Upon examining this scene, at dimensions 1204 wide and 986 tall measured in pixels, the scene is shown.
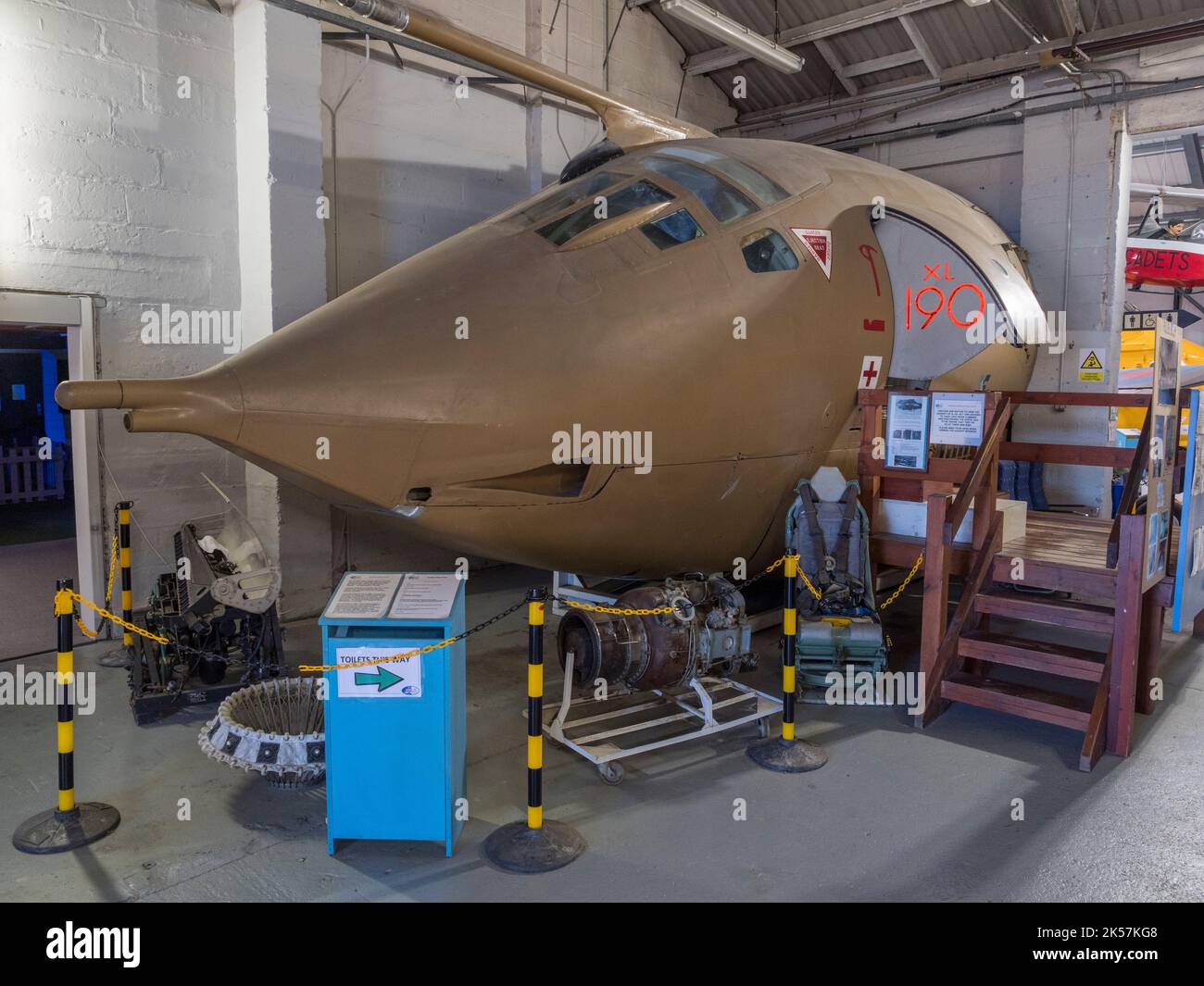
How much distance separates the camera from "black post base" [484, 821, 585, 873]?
3643mm

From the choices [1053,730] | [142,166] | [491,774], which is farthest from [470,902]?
[142,166]

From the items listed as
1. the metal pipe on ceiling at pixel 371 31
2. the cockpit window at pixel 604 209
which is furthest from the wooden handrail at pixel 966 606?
the metal pipe on ceiling at pixel 371 31

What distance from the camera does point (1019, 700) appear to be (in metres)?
5.16

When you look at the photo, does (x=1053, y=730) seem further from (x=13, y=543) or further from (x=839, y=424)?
(x=13, y=543)

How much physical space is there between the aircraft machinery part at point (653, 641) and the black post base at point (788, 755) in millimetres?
531

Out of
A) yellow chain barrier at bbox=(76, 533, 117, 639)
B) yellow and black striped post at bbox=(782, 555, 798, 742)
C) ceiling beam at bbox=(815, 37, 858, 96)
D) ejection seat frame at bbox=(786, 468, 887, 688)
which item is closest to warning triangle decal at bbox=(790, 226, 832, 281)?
ejection seat frame at bbox=(786, 468, 887, 688)

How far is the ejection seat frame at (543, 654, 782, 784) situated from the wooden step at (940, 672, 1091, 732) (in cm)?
116

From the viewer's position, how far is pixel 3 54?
6223 millimetres

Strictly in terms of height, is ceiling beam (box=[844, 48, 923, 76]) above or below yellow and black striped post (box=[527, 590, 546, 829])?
above

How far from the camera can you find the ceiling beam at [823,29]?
9773 mm

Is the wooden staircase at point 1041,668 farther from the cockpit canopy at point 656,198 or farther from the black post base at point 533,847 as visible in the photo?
the black post base at point 533,847

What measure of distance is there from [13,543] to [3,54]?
22.7ft

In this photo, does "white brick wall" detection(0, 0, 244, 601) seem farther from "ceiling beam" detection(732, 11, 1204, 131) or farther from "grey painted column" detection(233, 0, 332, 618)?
"ceiling beam" detection(732, 11, 1204, 131)

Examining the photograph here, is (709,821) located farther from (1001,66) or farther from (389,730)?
(1001,66)
